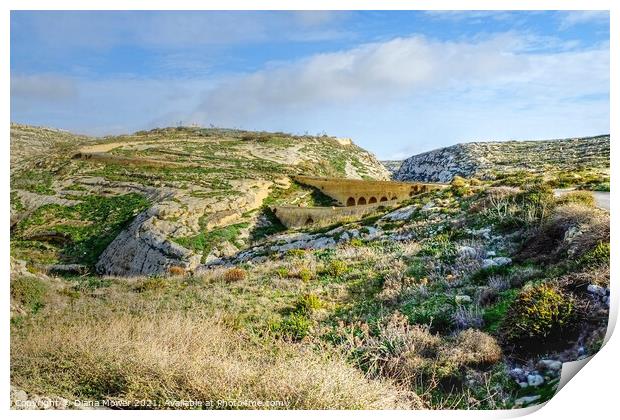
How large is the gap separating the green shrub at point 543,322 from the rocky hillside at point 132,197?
14.6ft

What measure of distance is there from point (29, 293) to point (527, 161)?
850 centimetres

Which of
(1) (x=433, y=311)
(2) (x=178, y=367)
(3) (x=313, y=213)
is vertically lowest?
(2) (x=178, y=367)

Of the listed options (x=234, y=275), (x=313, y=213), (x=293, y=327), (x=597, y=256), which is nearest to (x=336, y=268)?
(x=234, y=275)

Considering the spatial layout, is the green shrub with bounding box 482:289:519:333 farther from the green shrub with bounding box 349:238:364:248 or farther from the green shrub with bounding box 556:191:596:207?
the green shrub with bounding box 349:238:364:248

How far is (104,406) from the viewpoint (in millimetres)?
3973

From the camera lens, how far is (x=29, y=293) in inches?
176

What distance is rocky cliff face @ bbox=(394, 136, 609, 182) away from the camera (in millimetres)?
6348

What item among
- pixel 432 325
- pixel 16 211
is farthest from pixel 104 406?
pixel 432 325

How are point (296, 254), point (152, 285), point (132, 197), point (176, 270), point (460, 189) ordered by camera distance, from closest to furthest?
point (152, 285) → point (132, 197) → point (296, 254) → point (176, 270) → point (460, 189)

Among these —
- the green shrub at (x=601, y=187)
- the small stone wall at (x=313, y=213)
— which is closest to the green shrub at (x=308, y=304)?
the green shrub at (x=601, y=187)

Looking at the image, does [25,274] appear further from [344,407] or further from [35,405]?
[344,407]

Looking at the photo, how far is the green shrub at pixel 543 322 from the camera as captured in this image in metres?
3.85

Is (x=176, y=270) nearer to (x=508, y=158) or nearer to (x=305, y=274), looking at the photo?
(x=305, y=274)
